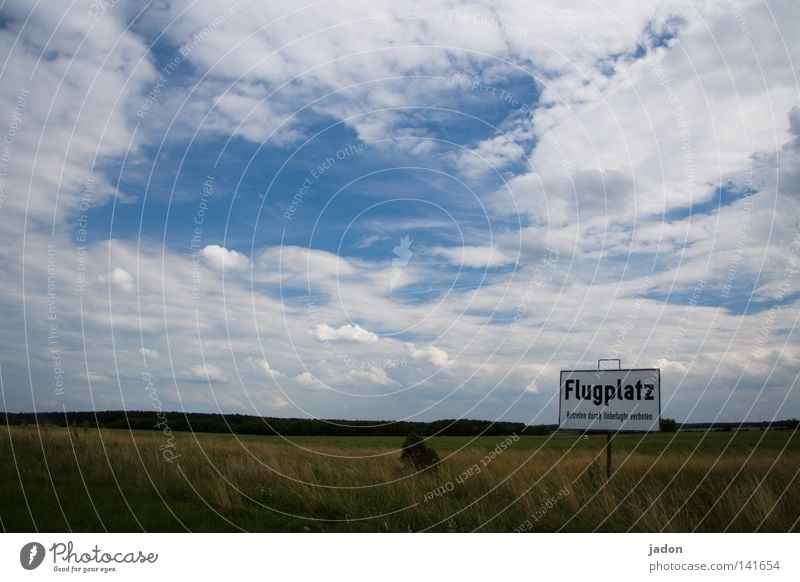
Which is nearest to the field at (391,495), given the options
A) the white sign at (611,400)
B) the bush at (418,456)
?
the bush at (418,456)

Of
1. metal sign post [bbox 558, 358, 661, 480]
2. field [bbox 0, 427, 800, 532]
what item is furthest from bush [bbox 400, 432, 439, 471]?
metal sign post [bbox 558, 358, 661, 480]

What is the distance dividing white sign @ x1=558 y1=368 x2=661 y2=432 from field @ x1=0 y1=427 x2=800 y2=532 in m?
1.00

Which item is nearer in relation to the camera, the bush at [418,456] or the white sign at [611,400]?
the white sign at [611,400]

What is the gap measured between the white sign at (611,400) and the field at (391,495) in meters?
1.00

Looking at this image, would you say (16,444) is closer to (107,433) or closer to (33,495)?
(107,433)

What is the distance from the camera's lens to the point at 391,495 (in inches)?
489

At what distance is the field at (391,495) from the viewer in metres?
10.1

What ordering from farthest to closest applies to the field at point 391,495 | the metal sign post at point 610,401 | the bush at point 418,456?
1. the bush at point 418,456
2. the metal sign post at point 610,401
3. the field at point 391,495

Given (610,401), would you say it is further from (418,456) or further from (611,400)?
(418,456)

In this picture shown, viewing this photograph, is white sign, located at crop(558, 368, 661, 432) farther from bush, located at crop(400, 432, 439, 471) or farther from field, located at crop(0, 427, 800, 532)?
bush, located at crop(400, 432, 439, 471)

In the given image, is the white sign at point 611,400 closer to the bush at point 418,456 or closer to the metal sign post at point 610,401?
the metal sign post at point 610,401
